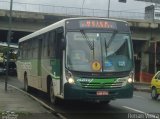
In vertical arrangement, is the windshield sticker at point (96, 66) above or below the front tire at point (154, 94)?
above

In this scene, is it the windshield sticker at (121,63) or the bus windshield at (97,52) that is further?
the windshield sticker at (121,63)

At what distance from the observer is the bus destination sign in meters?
15.6

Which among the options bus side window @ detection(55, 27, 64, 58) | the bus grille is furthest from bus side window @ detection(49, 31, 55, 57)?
the bus grille

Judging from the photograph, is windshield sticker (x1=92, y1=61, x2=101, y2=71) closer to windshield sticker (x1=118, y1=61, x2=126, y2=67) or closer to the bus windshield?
the bus windshield

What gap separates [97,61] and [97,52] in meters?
0.30

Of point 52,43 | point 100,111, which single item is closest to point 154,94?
point 100,111

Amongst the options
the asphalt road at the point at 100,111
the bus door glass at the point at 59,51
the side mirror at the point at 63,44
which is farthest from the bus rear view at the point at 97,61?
the asphalt road at the point at 100,111

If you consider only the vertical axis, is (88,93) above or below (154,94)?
above

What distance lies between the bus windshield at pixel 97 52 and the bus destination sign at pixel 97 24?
0.24 metres

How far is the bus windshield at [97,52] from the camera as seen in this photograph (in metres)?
15.0

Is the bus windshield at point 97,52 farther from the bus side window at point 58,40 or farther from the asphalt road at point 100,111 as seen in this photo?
the asphalt road at point 100,111

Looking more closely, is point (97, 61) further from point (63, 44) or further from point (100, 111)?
point (100, 111)

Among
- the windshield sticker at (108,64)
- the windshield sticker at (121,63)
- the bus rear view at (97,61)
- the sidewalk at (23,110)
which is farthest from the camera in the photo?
the windshield sticker at (121,63)

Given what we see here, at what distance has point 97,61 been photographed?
49.4ft
